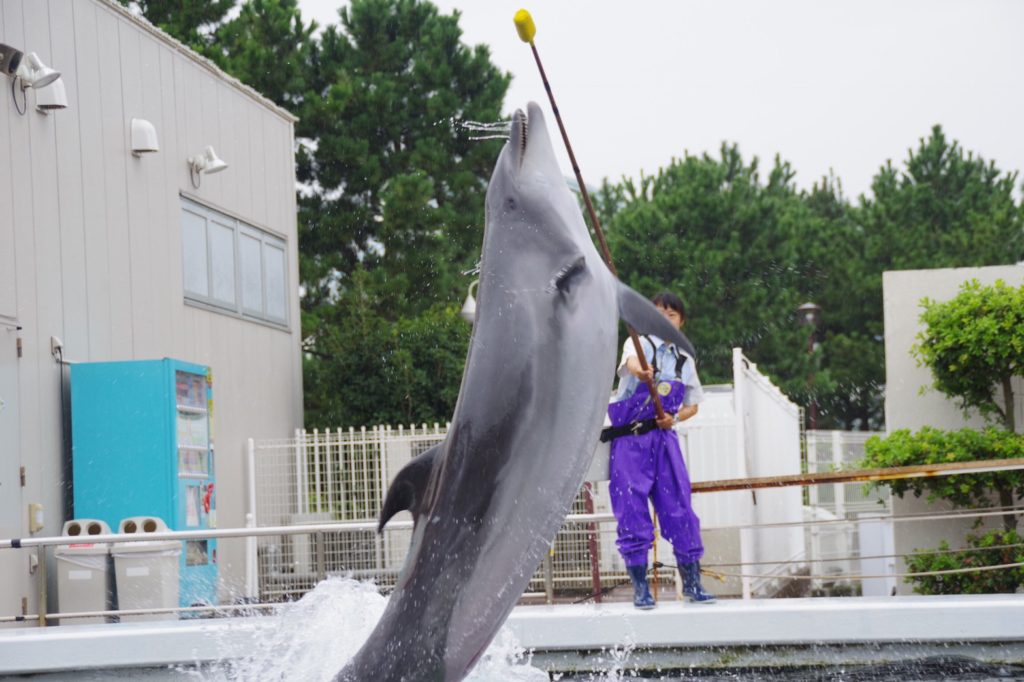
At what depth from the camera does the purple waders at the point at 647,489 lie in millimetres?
7195

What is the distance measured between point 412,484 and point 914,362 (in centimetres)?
920

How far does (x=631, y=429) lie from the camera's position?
7262 mm

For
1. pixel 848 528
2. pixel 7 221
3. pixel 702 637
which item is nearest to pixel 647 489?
pixel 702 637

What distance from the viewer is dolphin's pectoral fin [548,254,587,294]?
392cm

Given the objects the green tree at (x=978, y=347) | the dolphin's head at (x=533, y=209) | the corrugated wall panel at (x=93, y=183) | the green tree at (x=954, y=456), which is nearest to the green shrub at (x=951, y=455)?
the green tree at (x=954, y=456)

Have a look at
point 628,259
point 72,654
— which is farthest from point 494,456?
point 628,259

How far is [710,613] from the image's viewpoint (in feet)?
22.4

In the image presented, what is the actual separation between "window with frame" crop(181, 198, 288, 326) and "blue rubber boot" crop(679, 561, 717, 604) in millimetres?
9669

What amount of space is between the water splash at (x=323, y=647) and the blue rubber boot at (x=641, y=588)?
714mm

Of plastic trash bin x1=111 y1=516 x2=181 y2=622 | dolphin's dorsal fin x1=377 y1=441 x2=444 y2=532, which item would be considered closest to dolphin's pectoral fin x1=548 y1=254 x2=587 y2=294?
dolphin's dorsal fin x1=377 y1=441 x2=444 y2=532

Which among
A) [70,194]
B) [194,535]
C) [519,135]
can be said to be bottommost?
[194,535]

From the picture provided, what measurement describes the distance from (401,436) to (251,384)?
2090 mm

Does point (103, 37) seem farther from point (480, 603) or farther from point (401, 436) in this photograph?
point (480, 603)

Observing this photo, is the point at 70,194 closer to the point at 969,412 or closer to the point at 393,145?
the point at 969,412
